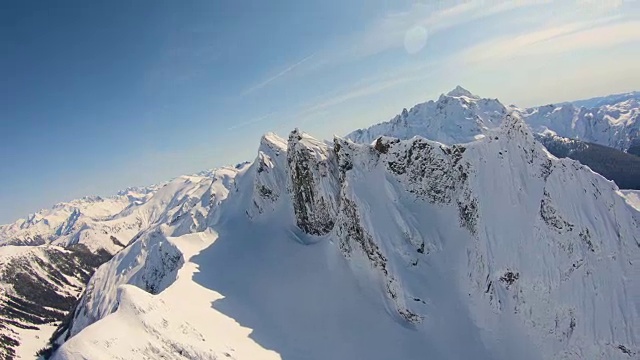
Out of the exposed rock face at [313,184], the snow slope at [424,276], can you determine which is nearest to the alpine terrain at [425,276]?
the snow slope at [424,276]

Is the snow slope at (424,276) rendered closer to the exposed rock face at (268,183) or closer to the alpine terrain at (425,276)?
the alpine terrain at (425,276)

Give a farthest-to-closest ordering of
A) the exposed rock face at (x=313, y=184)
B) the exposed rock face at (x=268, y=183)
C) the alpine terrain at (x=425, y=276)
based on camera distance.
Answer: the exposed rock face at (x=268, y=183) → the exposed rock face at (x=313, y=184) → the alpine terrain at (x=425, y=276)

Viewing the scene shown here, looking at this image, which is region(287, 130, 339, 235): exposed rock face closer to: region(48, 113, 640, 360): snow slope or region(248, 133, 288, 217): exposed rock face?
region(48, 113, 640, 360): snow slope

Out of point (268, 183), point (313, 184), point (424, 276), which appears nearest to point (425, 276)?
point (424, 276)

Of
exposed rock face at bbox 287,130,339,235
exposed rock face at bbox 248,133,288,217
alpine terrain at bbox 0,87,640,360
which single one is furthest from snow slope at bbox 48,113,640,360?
exposed rock face at bbox 248,133,288,217

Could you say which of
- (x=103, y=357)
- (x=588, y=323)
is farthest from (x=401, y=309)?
(x=103, y=357)

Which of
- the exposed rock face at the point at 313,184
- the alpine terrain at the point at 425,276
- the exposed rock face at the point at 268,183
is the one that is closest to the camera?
the alpine terrain at the point at 425,276

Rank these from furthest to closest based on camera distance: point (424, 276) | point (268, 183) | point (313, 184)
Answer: point (268, 183) → point (313, 184) → point (424, 276)

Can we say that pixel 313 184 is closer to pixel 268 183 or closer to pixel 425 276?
pixel 268 183

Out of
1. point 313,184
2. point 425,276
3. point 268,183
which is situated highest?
point 313,184
